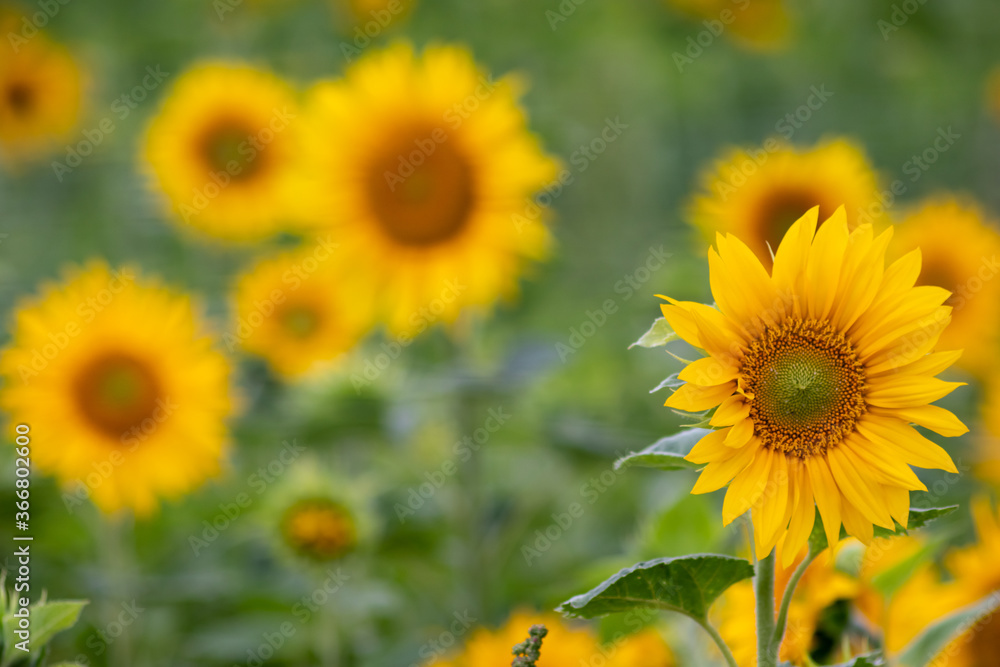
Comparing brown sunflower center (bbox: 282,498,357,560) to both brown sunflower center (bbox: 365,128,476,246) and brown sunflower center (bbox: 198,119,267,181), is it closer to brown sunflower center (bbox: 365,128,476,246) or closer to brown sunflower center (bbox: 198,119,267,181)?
brown sunflower center (bbox: 365,128,476,246)

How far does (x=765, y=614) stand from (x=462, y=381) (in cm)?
87

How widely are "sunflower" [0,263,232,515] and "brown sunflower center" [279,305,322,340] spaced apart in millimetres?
368

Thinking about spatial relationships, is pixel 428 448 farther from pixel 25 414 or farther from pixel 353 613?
pixel 25 414

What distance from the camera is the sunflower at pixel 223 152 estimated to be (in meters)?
2.03

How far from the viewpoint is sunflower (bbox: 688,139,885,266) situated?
162 centimetres

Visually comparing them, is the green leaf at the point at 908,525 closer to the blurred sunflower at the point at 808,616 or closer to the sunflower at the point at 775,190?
the blurred sunflower at the point at 808,616

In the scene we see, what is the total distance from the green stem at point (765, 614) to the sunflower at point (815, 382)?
0.03 m

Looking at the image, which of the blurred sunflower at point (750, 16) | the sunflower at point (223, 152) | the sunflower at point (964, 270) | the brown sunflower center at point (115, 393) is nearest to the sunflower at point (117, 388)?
the brown sunflower center at point (115, 393)

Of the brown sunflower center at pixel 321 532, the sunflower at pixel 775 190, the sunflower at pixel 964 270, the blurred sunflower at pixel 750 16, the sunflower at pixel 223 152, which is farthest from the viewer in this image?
the blurred sunflower at pixel 750 16

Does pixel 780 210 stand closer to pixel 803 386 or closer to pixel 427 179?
pixel 427 179

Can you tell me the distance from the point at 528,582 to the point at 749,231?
637 millimetres

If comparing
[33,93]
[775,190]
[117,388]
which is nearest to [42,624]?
[117,388]

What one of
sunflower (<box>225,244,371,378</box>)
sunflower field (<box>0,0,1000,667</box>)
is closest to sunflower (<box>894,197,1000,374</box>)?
sunflower field (<box>0,0,1000,667</box>)

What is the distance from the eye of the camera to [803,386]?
24.0 inches
